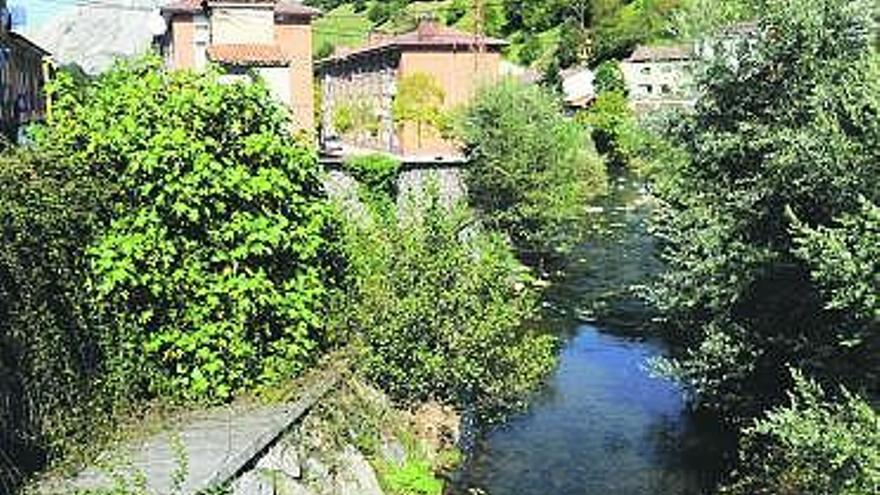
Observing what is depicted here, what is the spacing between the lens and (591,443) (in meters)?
22.2

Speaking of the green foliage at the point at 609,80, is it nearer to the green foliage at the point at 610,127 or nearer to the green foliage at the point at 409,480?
the green foliage at the point at 610,127

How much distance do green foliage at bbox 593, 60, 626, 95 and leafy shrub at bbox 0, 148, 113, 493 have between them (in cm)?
7324

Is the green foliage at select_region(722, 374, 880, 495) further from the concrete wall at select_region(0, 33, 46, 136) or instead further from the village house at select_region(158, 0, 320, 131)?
the village house at select_region(158, 0, 320, 131)

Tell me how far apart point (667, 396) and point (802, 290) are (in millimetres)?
7342

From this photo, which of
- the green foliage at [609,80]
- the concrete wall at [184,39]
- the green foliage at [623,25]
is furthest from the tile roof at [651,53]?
the concrete wall at [184,39]

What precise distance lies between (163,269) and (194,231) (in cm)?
74

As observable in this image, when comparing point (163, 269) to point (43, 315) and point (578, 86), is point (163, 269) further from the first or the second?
point (578, 86)

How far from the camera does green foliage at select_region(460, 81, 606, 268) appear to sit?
39625 millimetres

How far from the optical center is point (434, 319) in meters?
18.4

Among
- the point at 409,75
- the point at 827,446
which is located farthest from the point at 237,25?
the point at 827,446

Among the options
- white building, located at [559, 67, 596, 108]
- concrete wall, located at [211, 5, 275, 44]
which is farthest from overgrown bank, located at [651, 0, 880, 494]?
white building, located at [559, 67, 596, 108]

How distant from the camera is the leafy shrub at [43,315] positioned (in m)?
12.3

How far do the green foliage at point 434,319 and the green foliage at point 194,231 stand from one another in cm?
213

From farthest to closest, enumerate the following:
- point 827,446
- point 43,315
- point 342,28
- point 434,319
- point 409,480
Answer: point 342,28 < point 434,319 < point 409,480 < point 827,446 < point 43,315
